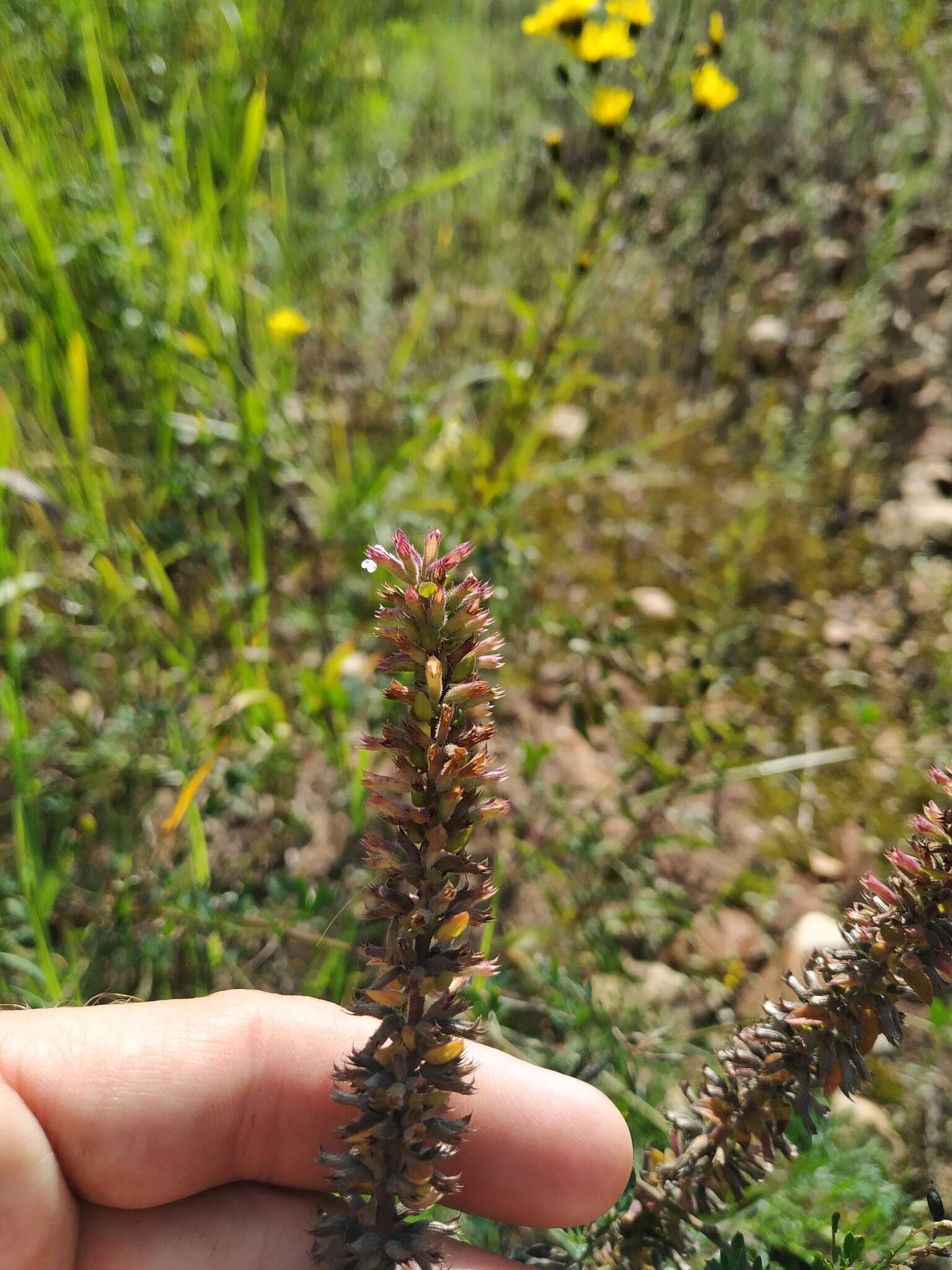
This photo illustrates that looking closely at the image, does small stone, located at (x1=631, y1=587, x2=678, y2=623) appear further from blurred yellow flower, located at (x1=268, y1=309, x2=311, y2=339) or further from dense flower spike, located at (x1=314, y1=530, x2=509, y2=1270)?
dense flower spike, located at (x1=314, y1=530, x2=509, y2=1270)

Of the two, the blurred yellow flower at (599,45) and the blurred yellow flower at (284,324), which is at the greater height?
the blurred yellow flower at (599,45)

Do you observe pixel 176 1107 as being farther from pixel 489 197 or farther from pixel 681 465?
pixel 489 197

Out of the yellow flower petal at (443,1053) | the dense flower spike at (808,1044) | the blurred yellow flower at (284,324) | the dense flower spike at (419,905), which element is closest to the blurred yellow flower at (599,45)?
the blurred yellow flower at (284,324)

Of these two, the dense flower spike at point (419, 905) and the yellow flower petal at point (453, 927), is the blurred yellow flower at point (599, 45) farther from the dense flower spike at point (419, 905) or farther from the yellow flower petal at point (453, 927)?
the yellow flower petal at point (453, 927)

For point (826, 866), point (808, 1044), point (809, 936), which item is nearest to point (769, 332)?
point (826, 866)

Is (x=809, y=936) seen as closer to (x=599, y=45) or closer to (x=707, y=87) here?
(x=707, y=87)

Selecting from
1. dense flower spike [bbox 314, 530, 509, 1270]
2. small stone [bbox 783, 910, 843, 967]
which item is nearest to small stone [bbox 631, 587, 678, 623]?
small stone [bbox 783, 910, 843, 967]
